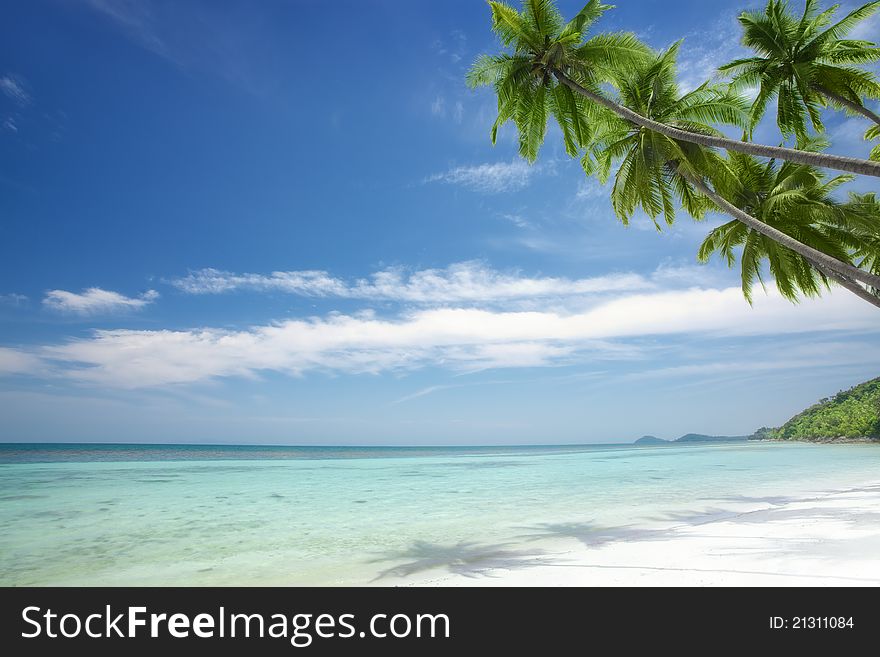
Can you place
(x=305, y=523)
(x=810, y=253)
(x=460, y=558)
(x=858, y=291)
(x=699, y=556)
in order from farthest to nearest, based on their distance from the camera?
(x=305, y=523), (x=858, y=291), (x=810, y=253), (x=460, y=558), (x=699, y=556)

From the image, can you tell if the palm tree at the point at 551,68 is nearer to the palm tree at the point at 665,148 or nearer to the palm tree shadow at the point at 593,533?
the palm tree at the point at 665,148

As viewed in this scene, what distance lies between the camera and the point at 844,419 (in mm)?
47438

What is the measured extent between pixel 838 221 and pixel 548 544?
10.1 metres

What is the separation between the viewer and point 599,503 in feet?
36.2

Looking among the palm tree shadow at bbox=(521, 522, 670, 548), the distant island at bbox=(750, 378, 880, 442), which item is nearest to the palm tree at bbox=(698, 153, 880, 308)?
the palm tree shadow at bbox=(521, 522, 670, 548)

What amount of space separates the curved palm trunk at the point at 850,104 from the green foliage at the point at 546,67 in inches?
132

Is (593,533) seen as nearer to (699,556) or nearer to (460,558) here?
(699,556)

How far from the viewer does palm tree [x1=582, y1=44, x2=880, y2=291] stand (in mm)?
9172

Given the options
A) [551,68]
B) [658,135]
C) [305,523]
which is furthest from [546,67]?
[305,523]

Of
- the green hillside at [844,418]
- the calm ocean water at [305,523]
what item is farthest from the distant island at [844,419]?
the calm ocean water at [305,523]

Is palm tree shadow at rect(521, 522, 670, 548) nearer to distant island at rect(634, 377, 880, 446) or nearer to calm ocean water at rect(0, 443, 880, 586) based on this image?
calm ocean water at rect(0, 443, 880, 586)

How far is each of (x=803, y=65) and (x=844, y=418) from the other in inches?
2222
